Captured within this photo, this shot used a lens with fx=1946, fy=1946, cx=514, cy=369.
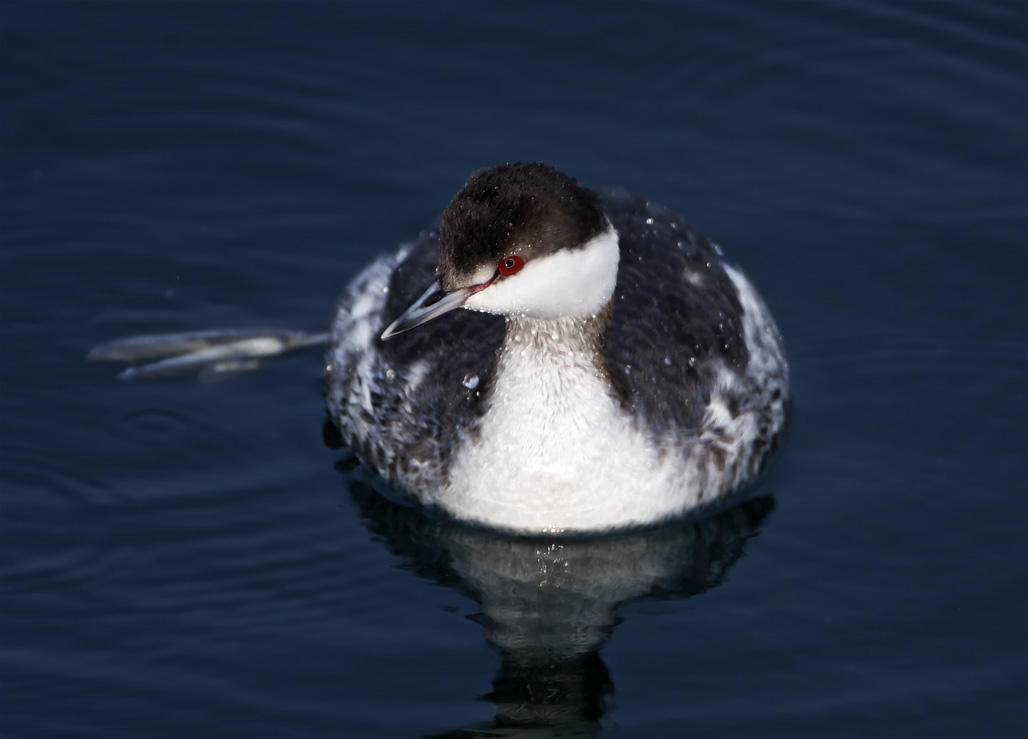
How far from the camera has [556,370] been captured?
11125 millimetres

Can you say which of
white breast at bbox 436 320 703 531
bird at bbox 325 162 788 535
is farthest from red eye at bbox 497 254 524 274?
white breast at bbox 436 320 703 531

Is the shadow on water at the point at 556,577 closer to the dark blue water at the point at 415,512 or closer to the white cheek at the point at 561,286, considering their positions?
the dark blue water at the point at 415,512

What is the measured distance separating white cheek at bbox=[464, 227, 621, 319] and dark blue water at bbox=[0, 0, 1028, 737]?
1.62 m

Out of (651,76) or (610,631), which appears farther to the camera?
(651,76)

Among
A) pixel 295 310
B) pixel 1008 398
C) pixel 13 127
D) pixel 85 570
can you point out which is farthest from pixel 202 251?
pixel 1008 398

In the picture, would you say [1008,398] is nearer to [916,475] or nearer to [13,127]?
[916,475]

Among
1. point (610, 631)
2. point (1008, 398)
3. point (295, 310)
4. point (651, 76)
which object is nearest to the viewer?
point (610, 631)

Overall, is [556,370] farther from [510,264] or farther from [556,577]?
[556,577]

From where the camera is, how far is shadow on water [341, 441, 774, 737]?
35.0 ft

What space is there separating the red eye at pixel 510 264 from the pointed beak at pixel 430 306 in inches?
5.0

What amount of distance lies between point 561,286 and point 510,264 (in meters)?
0.37

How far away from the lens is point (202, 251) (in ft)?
46.1

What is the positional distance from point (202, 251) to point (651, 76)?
4044mm

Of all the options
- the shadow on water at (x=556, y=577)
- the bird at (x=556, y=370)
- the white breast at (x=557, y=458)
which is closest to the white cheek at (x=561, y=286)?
the bird at (x=556, y=370)
